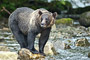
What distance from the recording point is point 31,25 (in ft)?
26.7

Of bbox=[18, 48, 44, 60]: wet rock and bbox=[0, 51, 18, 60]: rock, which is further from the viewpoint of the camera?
bbox=[18, 48, 44, 60]: wet rock

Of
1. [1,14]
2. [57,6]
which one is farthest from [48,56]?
[57,6]

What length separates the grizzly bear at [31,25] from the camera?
7.79 m

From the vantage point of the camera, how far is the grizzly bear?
25.6 feet

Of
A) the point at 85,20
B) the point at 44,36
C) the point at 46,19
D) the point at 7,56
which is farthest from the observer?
the point at 85,20

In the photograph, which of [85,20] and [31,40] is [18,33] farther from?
[85,20]

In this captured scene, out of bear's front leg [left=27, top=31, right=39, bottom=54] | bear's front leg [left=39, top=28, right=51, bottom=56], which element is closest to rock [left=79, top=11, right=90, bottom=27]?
bear's front leg [left=39, top=28, right=51, bottom=56]

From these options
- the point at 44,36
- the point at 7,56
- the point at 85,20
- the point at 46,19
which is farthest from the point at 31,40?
the point at 85,20

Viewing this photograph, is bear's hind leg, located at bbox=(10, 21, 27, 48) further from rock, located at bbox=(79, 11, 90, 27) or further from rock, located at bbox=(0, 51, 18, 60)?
rock, located at bbox=(79, 11, 90, 27)

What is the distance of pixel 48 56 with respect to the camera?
9320 millimetres

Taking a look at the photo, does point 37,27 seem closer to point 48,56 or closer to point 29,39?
point 29,39

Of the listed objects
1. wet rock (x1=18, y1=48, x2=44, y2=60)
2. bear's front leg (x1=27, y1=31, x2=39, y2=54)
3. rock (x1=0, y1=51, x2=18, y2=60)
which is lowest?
wet rock (x1=18, y1=48, x2=44, y2=60)

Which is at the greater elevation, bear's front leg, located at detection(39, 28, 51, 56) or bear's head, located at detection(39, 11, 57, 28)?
bear's head, located at detection(39, 11, 57, 28)

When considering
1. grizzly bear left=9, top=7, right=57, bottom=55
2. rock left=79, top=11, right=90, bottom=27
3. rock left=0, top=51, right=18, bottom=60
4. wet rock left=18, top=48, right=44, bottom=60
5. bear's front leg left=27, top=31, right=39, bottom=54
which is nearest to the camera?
grizzly bear left=9, top=7, right=57, bottom=55
